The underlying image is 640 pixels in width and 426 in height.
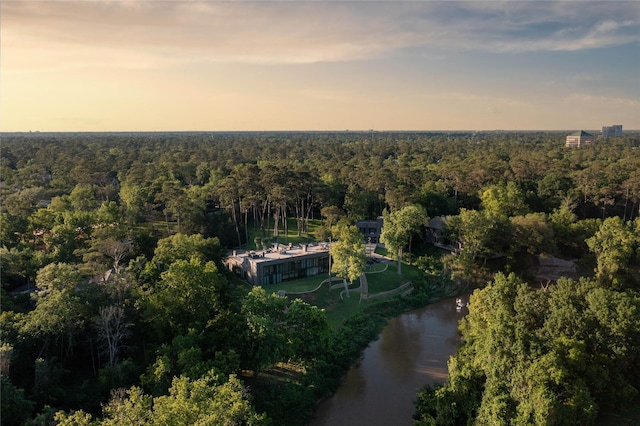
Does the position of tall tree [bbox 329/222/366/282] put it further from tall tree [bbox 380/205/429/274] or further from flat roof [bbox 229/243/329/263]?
tall tree [bbox 380/205/429/274]

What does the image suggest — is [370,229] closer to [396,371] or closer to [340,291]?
[340,291]

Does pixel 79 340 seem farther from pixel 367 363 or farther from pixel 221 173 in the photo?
pixel 221 173

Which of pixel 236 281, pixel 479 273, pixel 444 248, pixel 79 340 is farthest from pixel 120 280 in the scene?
pixel 444 248

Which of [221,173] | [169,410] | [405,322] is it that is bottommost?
[405,322]

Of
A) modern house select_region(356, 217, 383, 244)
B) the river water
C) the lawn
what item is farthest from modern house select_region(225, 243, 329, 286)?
modern house select_region(356, 217, 383, 244)

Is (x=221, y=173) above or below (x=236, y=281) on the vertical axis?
above

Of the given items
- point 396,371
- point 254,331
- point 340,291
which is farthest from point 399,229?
point 254,331
